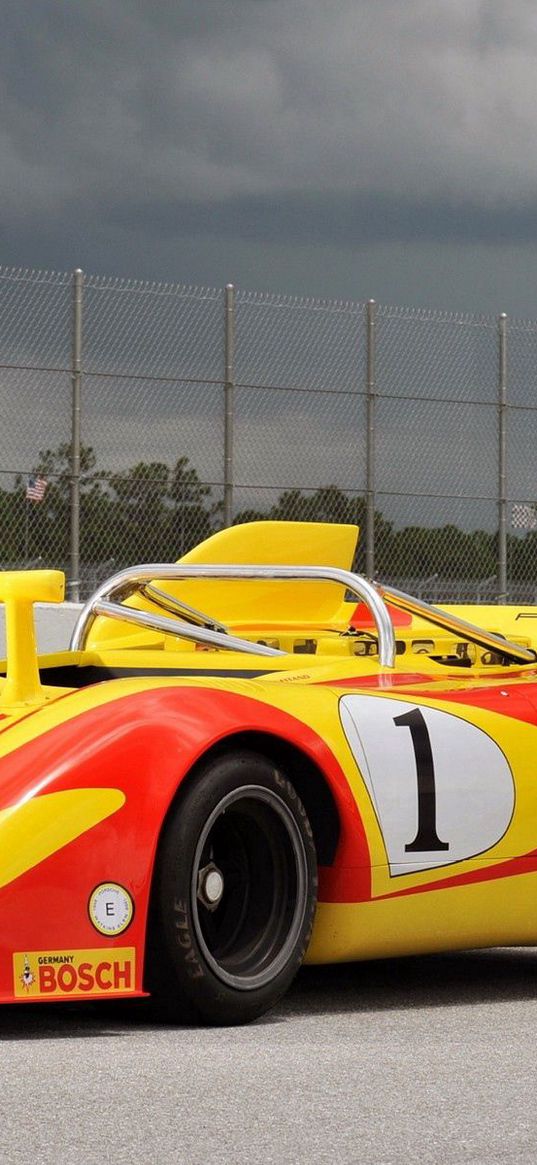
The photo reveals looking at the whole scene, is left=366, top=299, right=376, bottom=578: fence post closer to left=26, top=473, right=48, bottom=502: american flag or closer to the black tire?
left=26, top=473, right=48, bottom=502: american flag

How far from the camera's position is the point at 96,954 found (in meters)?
4.62

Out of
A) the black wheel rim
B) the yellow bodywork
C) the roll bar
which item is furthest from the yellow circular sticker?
the roll bar

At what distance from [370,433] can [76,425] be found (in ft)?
8.20

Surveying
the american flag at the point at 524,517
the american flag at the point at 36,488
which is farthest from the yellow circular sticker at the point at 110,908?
the american flag at the point at 524,517

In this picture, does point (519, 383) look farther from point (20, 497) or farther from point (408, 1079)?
point (408, 1079)

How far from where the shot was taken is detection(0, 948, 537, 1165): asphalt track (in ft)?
11.6

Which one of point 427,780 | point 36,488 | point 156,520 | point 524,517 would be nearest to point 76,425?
point 36,488

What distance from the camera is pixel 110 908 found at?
464 centimetres

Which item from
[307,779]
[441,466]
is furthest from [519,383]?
[307,779]

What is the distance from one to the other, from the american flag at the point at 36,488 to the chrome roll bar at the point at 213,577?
541 centimetres

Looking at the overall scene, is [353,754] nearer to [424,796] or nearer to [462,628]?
[424,796]

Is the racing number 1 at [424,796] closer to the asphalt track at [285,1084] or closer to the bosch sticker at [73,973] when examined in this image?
the asphalt track at [285,1084]

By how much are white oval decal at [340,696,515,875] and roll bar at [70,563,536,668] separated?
0.70m

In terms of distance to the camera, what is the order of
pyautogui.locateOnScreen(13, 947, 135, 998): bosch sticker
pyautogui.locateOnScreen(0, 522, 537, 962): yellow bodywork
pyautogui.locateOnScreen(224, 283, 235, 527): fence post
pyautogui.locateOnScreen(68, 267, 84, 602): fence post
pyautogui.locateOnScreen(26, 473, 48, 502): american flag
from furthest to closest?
pyautogui.locateOnScreen(224, 283, 235, 527): fence post → pyautogui.locateOnScreen(68, 267, 84, 602): fence post → pyautogui.locateOnScreen(26, 473, 48, 502): american flag → pyautogui.locateOnScreen(0, 522, 537, 962): yellow bodywork → pyautogui.locateOnScreen(13, 947, 135, 998): bosch sticker
